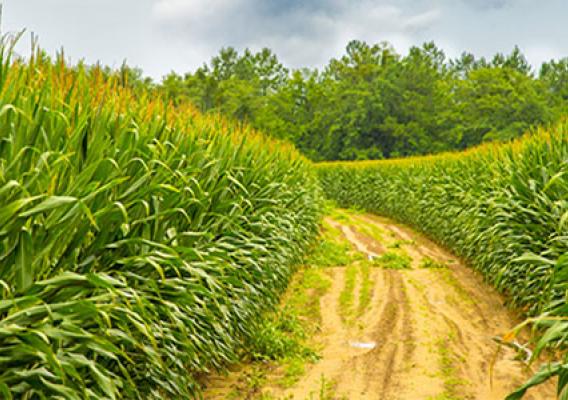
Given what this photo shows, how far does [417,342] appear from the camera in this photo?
4863 millimetres

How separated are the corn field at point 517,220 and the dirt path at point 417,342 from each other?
421mm

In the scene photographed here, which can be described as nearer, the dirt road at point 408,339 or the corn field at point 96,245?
the corn field at point 96,245

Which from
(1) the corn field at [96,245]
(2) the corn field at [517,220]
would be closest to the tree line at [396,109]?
(2) the corn field at [517,220]

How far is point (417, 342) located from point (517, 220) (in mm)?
2035

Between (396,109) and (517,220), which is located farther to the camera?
(396,109)

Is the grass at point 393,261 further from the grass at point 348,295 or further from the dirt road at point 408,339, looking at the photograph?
the grass at point 348,295

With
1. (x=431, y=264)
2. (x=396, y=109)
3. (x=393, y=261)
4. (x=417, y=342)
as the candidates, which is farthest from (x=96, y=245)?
(x=396, y=109)

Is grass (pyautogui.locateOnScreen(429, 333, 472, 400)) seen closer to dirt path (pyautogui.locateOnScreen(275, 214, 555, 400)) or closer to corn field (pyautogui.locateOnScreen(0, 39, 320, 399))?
dirt path (pyautogui.locateOnScreen(275, 214, 555, 400))

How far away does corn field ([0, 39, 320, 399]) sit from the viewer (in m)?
1.68

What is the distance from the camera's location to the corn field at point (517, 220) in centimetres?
303

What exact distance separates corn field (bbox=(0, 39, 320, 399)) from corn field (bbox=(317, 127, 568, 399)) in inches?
66.6

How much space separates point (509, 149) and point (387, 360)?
4235 mm

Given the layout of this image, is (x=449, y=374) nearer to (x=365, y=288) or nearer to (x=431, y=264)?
(x=365, y=288)

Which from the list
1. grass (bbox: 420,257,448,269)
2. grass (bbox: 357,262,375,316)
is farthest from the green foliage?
grass (bbox: 420,257,448,269)
